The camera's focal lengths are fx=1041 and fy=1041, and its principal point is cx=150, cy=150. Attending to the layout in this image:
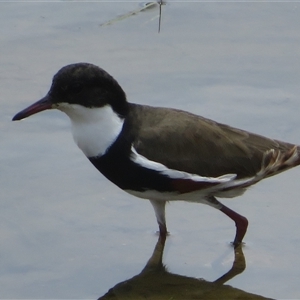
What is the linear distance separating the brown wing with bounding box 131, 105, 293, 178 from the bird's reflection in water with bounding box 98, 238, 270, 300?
0.74m

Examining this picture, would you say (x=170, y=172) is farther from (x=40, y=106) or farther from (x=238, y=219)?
(x=40, y=106)

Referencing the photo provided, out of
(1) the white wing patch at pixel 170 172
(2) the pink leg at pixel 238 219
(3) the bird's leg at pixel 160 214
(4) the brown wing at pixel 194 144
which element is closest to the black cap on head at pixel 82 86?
(4) the brown wing at pixel 194 144

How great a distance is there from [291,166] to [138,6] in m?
4.14

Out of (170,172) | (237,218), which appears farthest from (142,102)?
(170,172)

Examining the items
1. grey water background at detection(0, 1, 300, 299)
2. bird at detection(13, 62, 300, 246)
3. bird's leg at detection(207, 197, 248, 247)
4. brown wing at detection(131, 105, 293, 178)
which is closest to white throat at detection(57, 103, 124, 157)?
bird at detection(13, 62, 300, 246)

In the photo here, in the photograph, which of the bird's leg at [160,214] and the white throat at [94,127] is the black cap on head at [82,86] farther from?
the bird's leg at [160,214]

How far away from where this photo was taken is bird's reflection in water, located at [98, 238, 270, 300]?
716cm

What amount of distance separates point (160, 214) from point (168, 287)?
592 mm

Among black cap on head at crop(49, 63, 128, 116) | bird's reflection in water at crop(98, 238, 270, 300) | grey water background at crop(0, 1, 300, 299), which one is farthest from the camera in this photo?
grey water background at crop(0, 1, 300, 299)

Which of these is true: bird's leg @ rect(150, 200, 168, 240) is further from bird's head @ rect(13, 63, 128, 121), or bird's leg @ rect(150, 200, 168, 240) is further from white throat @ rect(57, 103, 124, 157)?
bird's head @ rect(13, 63, 128, 121)

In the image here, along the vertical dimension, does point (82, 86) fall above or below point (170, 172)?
above

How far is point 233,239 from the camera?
7812mm

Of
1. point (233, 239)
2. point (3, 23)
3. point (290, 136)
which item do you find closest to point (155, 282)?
point (233, 239)

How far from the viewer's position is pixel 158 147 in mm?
7207
